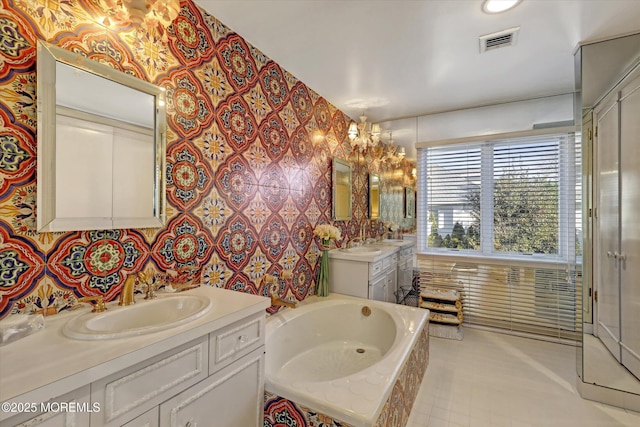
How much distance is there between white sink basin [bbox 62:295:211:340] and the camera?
955 millimetres

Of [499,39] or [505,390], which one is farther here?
[505,390]

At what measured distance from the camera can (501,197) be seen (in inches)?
128

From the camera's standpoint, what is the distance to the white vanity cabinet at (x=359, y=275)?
109 inches

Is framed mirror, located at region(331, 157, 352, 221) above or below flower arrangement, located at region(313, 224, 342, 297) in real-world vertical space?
above

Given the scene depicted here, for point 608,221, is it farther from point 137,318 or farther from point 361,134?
point 137,318

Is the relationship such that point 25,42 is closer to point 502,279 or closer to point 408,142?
point 408,142

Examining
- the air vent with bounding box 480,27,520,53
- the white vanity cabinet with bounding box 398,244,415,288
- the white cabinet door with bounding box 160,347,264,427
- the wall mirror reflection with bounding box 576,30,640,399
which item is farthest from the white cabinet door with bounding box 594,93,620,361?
the white cabinet door with bounding box 160,347,264,427

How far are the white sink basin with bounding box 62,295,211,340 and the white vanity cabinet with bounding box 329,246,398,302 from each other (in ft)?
5.65

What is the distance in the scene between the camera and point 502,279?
3.18 meters

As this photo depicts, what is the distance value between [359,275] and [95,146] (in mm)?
2261

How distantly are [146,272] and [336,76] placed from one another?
7.04ft

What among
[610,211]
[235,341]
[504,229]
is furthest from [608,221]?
[235,341]

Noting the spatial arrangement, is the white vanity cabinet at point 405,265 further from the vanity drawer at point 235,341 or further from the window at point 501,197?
the vanity drawer at point 235,341

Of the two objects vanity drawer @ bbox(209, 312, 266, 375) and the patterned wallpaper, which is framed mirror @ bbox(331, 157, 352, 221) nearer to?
the patterned wallpaper
